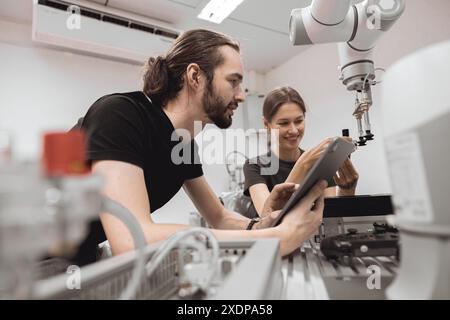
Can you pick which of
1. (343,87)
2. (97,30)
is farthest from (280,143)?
(97,30)

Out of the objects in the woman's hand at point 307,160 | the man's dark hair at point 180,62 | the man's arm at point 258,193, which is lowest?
the man's arm at point 258,193

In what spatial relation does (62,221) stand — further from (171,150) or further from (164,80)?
(164,80)

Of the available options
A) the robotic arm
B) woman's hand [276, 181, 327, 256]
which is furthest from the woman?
woman's hand [276, 181, 327, 256]

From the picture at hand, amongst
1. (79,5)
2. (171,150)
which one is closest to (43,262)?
(171,150)

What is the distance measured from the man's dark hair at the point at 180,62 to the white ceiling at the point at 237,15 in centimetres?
114

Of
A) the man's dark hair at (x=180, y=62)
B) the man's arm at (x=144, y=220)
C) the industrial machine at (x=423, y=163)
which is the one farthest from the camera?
the man's dark hair at (x=180, y=62)

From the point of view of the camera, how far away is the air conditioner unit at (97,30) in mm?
1943

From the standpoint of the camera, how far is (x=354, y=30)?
0.81 meters

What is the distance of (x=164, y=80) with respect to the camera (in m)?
1.06

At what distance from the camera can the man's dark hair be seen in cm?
107

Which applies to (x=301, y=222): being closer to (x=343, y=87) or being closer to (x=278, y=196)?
(x=278, y=196)

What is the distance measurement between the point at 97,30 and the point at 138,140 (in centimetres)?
176

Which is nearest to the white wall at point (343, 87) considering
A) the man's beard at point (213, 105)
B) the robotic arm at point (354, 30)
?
the robotic arm at point (354, 30)

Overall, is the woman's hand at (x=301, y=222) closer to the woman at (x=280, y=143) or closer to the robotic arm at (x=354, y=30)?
the robotic arm at (x=354, y=30)
